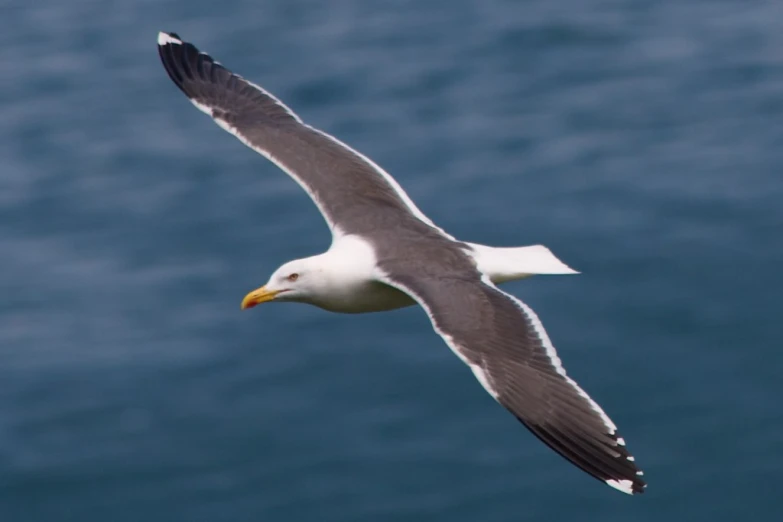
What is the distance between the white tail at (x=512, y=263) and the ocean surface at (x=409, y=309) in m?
9.34

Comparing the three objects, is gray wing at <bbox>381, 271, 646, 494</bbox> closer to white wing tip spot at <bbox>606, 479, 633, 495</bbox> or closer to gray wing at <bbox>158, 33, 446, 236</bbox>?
white wing tip spot at <bbox>606, 479, 633, 495</bbox>

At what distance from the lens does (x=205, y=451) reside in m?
23.9

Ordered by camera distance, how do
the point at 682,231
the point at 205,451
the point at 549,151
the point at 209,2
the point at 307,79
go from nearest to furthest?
the point at 205,451, the point at 682,231, the point at 549,151, the point at 307,79, the point at 209,2

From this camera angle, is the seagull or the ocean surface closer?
the seagull

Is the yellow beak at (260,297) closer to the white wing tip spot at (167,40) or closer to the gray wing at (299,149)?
the gray wing at (299,149)

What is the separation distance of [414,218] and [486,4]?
19883mm

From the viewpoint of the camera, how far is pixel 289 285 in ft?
43.3

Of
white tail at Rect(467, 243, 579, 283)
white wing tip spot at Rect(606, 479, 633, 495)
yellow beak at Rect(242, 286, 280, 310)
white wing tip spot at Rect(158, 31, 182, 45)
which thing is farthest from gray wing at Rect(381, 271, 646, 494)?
white wing tip spot at Rect(158, 31, 182, 45)

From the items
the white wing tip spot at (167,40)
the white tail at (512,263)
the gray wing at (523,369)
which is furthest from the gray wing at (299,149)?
the gray wing at (523,369)

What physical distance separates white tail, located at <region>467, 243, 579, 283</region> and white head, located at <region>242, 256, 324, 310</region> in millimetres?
1262

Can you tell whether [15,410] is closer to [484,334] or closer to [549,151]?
[549,151]

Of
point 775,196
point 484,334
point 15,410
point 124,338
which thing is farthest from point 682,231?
point 484,334

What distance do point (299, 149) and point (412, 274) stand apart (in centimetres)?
257

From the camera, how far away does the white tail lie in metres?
13.1
